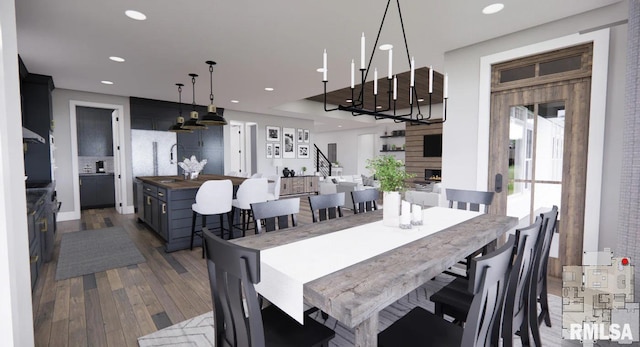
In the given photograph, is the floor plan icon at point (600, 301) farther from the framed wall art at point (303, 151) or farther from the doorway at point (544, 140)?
the framed wall art at point (303, 151)

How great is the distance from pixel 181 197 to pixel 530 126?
439 centimetres

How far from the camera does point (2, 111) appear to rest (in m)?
1.23

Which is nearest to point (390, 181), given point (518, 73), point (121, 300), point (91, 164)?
point (518, 73)

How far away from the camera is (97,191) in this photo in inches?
280

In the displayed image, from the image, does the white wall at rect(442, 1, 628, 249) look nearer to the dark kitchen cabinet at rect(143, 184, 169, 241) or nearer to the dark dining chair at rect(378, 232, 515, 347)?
the dark dining chair at rect(378, 232, 515, 347)

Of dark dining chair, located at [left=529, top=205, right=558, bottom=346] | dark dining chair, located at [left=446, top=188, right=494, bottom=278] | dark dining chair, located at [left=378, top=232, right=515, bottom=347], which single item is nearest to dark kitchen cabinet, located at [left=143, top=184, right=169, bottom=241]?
dark dining chair, located at [left=378, top=232, right=515, bottom=347]

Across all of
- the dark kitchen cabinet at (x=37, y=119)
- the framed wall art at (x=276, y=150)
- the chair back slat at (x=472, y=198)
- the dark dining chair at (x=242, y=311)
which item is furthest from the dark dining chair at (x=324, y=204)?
the framed wall art at (x=276, y=150)

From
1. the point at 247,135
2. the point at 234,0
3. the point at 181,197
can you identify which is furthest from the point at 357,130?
the point at 234,0

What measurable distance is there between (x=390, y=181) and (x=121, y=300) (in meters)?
2.61

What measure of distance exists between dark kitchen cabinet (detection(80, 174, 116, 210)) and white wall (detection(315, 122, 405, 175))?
902 centimetres

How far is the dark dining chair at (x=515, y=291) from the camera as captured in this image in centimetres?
135

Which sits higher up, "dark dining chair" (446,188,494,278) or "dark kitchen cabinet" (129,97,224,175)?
"dark kitchen cabinet" (129,97,224,175)

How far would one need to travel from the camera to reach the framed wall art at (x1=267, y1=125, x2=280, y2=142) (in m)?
9.16

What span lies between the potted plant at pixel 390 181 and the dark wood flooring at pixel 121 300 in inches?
68.7
